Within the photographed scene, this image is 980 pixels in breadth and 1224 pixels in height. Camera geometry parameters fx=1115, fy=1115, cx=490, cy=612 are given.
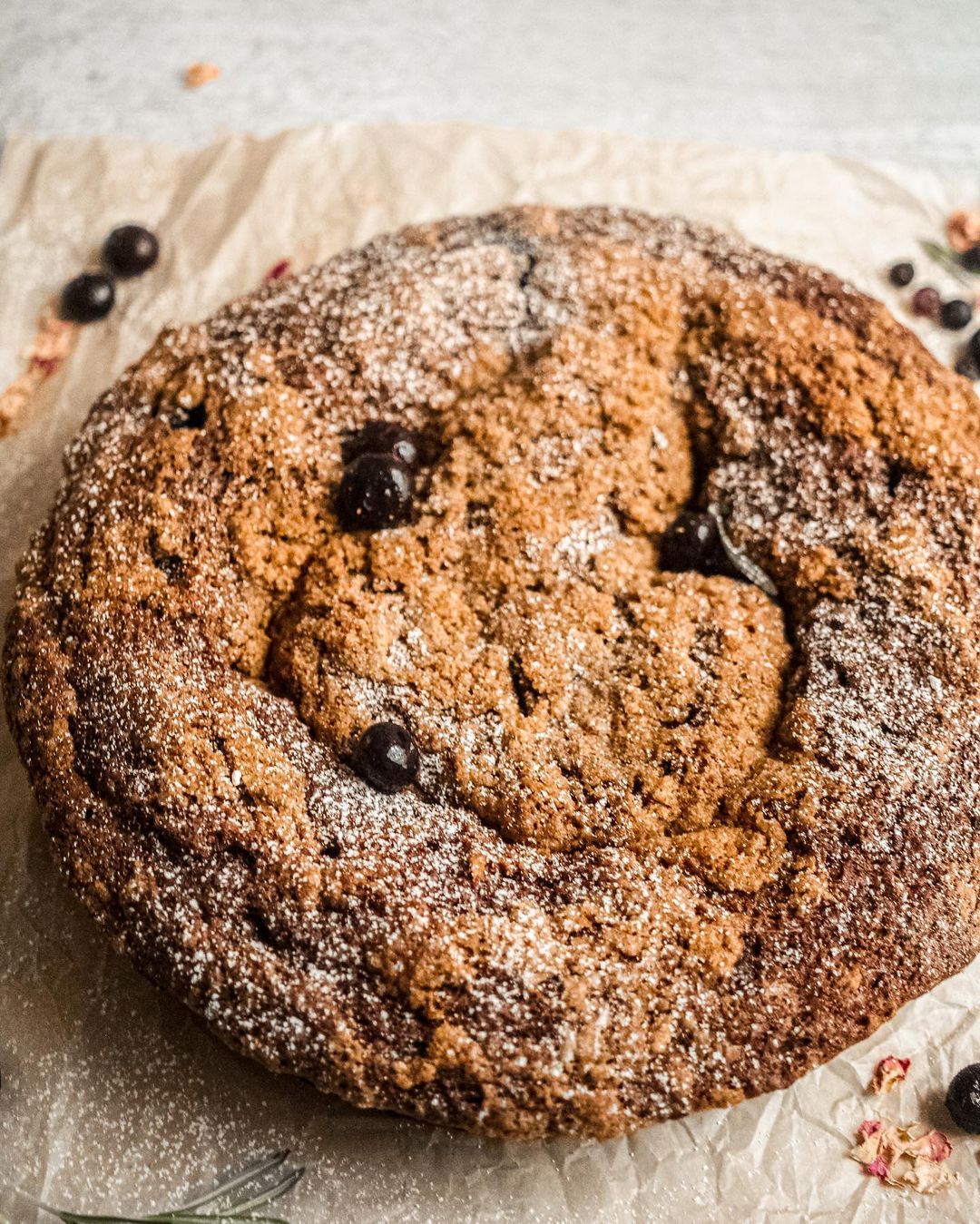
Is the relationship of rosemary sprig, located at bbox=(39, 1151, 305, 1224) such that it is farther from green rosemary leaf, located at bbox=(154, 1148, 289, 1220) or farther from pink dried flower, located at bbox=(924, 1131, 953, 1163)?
pink dried flower, located at bbox=(924, 1131, 953, 1163)

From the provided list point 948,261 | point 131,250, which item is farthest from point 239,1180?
point 948,261

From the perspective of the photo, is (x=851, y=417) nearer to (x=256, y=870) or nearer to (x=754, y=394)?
(x=754, y=394)

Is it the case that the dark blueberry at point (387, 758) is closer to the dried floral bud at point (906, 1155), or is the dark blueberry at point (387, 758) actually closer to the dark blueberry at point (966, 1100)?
the dried floral bud at point (906, 1155)

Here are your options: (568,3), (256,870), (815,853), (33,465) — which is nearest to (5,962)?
(256,870)

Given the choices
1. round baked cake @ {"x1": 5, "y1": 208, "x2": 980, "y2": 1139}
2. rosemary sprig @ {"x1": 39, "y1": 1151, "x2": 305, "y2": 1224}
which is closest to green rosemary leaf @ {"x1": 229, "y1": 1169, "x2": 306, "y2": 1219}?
rosemary sprig @ {"x1": 39, "y1": 1151, "x2": 305, "y2": 1224}

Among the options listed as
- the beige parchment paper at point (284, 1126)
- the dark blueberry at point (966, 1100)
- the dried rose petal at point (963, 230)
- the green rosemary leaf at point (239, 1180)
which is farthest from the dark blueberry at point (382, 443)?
the dried rose petal at point (963, 230)

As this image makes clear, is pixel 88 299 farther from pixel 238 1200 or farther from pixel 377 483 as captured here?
pixel 238 1200
